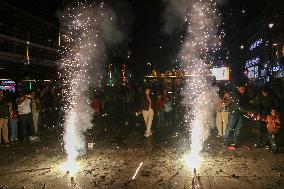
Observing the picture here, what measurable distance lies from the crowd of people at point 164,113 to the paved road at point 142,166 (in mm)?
680

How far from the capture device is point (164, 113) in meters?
15.0

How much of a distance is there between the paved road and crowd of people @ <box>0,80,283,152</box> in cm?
68

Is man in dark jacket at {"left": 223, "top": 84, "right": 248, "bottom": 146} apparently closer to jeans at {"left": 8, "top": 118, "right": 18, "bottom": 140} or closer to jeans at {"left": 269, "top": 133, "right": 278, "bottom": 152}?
jeans at {"left": 269, "top": 133, "right": 278, "bottom": 152}

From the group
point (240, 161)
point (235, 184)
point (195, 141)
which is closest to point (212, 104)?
point (195, 141)

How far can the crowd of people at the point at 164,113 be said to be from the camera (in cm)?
970

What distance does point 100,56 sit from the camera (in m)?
43.8

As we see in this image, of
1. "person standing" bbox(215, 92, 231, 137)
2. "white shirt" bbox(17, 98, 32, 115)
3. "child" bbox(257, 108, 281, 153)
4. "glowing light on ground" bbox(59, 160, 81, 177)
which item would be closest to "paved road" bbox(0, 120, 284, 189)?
"glowing light on ground" bbox(59, 160, 81, 177)

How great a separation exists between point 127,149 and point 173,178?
3.28 m

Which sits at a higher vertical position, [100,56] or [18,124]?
[100,56]

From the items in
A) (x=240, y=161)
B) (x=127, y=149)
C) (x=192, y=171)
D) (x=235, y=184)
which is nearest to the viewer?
(x=235, y=184)

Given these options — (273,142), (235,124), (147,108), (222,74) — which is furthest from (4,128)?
(222,74)

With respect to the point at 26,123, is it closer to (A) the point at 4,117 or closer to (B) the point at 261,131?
(A) the point at 4,117

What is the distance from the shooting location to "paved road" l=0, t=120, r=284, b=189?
6.61 meters

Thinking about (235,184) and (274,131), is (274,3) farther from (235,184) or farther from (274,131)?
(235,184)
